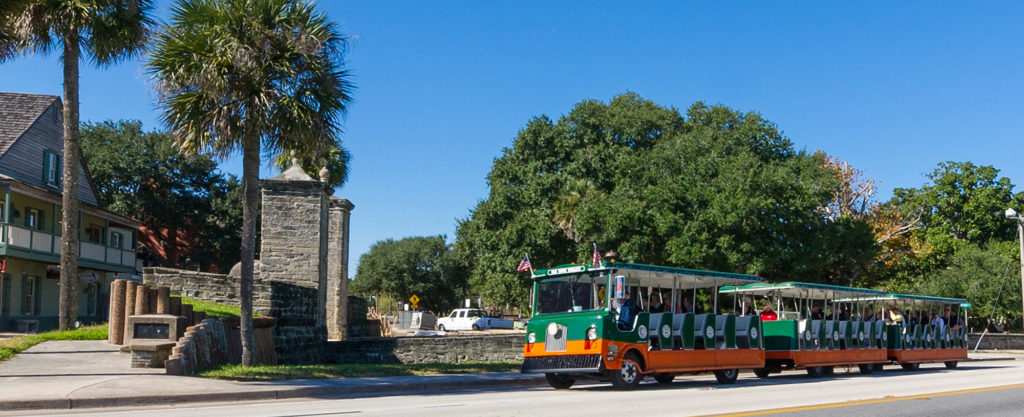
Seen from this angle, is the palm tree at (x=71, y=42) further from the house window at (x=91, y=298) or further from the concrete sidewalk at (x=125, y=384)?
the house window at (x=91, y=298)

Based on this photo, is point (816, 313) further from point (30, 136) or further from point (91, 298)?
point (91, 298)

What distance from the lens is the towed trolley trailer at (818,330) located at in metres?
21.0

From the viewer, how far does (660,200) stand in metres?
35.4

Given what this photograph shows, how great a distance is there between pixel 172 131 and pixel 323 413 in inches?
374

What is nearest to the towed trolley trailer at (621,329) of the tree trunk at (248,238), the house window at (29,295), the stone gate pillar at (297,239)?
the tree trunk at (248,238)

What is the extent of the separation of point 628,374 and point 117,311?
11.3 meters

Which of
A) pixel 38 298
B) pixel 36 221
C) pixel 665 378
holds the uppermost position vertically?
pixel 36 221

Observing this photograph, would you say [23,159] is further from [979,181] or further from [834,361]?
[979,181]

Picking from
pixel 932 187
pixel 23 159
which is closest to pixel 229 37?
pixel 23 159

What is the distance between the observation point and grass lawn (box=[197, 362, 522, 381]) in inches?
629

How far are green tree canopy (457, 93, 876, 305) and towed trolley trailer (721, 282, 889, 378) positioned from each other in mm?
9236

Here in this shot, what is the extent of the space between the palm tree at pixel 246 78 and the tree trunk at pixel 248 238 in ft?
0.07

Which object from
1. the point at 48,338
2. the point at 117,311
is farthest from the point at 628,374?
the point at 48,338

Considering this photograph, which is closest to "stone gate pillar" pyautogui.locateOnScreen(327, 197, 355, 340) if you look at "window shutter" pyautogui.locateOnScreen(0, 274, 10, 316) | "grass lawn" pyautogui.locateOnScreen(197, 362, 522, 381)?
"grass lawn" pyautogui.locateOnScreen(197, 362, 522, 381)
